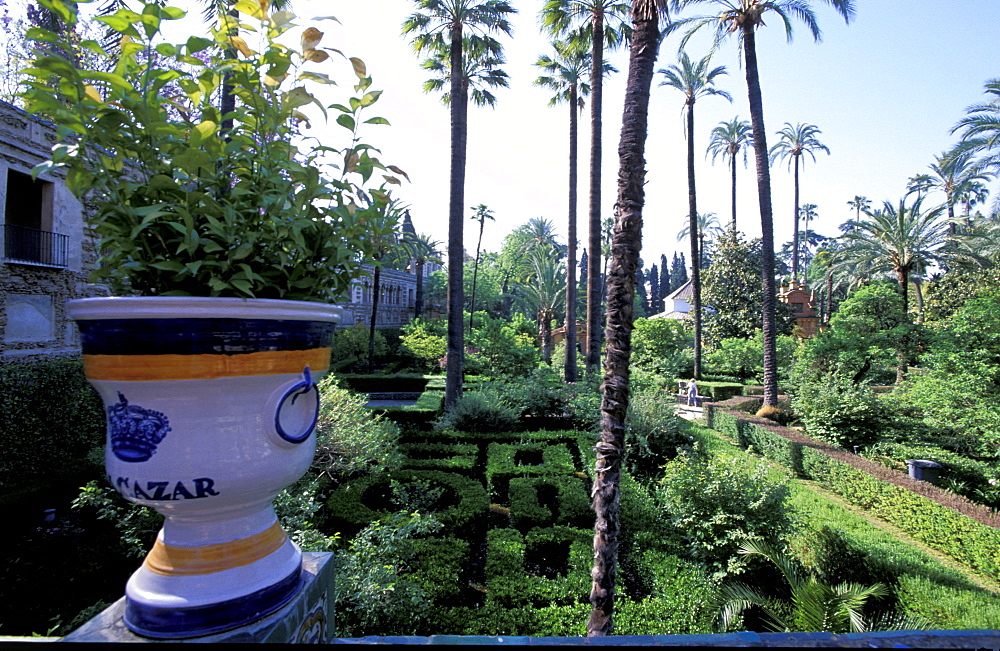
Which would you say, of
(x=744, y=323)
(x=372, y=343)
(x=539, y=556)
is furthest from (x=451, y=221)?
(x=744, y=323)

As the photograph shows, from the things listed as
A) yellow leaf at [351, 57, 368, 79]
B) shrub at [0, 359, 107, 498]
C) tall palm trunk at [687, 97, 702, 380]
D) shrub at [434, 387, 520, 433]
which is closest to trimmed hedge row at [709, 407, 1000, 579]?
shrub at [434, 387, 520, 433]

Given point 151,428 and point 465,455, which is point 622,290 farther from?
point 465,455

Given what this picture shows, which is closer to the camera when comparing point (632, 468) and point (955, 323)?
point (632, 468)

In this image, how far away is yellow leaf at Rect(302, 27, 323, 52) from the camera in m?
1.59

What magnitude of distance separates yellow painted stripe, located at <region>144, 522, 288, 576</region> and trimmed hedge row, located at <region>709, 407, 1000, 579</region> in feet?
28.7

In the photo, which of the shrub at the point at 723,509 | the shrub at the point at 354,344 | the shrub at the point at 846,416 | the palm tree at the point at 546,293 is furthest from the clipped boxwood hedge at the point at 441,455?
the palm tree at the point at 546,293

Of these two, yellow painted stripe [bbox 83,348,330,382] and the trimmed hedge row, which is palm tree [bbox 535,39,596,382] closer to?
the trimmed hedge row

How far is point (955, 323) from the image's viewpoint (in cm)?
1114

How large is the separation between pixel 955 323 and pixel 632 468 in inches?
331

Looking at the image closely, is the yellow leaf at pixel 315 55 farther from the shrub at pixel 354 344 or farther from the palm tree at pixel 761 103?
the shrub at pixel 354 344

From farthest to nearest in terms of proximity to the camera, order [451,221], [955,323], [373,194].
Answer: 1. [451,221]
2. [955,323]
3. [373,194]

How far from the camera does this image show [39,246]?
10.2 metres

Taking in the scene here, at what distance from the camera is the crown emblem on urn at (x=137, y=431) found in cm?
136


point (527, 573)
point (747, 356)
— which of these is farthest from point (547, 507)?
point (747, 356)
